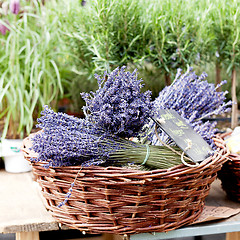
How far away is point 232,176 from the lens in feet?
3.30

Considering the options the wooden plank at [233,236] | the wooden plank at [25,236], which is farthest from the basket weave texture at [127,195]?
the wooden plank at [233,236]

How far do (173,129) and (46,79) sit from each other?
86cm

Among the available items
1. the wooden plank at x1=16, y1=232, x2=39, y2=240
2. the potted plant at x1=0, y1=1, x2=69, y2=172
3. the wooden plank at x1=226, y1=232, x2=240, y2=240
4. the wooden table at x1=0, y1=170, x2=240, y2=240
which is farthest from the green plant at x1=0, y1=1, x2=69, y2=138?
the wooden plank at x1=226, y1=232, x2=240, y2=240

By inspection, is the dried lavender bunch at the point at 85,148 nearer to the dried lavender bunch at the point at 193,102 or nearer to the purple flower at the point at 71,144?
the purple flower at the point at 71,144

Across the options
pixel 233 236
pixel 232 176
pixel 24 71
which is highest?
pixel 24 71

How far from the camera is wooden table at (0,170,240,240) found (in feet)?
2.87

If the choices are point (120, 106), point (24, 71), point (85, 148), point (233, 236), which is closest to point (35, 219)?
point (85, 148)

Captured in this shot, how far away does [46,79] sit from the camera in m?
1.53

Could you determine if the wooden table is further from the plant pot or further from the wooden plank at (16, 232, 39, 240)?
the plant pot

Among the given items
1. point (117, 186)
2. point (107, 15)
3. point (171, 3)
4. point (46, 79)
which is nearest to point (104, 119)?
point (117, 186)

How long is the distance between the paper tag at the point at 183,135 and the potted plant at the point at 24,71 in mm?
689

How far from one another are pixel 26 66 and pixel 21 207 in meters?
0.67

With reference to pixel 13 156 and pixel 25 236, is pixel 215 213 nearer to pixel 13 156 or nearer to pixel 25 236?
pixel 25 236

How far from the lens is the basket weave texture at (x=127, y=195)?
2.40ft
